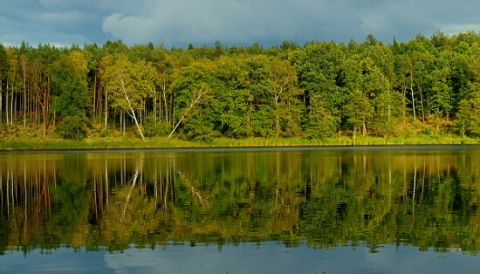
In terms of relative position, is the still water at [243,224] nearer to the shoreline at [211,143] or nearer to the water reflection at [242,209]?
the water reflection at [242,209]

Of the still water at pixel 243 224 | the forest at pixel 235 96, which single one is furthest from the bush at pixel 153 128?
the still water at pixel 243 224

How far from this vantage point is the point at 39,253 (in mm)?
14945

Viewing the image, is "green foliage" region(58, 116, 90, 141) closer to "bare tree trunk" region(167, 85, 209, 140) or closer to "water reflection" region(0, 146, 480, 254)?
"bare tree trunk" region(167, 85, 209, 140)

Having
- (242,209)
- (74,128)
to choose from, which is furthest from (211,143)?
(242,209)

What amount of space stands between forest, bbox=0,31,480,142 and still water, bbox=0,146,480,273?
54.1m

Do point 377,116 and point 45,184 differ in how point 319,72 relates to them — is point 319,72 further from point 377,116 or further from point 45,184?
point 45,184

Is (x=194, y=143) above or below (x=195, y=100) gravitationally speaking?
below

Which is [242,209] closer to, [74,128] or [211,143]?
[211,143]

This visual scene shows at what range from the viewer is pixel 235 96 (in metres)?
89.9

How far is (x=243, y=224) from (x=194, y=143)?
66031mm

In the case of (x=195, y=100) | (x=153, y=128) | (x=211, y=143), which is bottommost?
(x=211, y=143)

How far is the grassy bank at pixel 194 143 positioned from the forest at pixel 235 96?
Result: 68.9 inches

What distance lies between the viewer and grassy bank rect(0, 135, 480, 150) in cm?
7969

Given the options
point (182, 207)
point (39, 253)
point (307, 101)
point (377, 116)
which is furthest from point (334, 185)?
point (307, 101)
